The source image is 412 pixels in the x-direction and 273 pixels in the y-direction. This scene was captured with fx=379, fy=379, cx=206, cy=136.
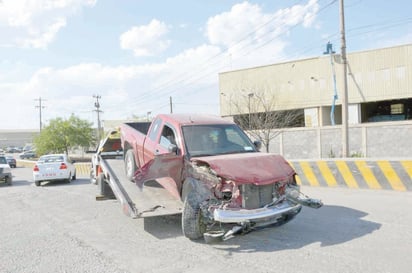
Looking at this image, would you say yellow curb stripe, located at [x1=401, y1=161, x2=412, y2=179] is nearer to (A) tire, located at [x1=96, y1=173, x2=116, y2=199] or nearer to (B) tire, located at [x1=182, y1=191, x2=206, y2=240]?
(B) tire, located at [x1=182, y1=191, x2=206, y2=240]

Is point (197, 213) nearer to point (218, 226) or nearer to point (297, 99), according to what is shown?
point (218, 226)

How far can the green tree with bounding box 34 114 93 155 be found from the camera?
58.7m

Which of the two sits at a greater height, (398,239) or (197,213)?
(197,213)

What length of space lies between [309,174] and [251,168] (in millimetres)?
6907

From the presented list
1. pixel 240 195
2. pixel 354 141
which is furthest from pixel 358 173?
pixel 354 141

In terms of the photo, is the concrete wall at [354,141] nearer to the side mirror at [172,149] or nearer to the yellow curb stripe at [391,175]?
the yellow curb stripe at [391,175]

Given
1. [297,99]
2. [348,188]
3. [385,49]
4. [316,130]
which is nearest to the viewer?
[348,188]

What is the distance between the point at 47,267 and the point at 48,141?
57755 mm

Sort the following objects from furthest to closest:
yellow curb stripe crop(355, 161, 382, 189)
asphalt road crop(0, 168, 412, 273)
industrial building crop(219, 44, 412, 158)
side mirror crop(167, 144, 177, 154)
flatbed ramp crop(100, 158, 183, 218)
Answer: industrial building crop(219, 44, 412, 158) → yellow curb stripe crop(355, 161, 382, 189) → side mirror crop(167, 144, 177, 154) → flatbed ramp crop(100, 158, 183, 218) → asphalt road crop(0, 168, 412, 273)

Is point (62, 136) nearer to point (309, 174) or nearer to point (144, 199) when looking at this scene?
point (309, 174)

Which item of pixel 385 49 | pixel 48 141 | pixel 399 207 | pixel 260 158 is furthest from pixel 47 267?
pixel 48 141

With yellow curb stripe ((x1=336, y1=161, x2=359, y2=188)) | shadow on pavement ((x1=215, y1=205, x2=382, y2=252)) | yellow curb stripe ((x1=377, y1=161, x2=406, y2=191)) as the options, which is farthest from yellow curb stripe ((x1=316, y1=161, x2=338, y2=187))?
shadow on pavement ((x1=215, y1=205, x2=382, y2=252))

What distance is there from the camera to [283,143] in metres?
A: 30.3

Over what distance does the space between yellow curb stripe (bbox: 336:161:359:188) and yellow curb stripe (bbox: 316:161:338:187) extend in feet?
1.10
